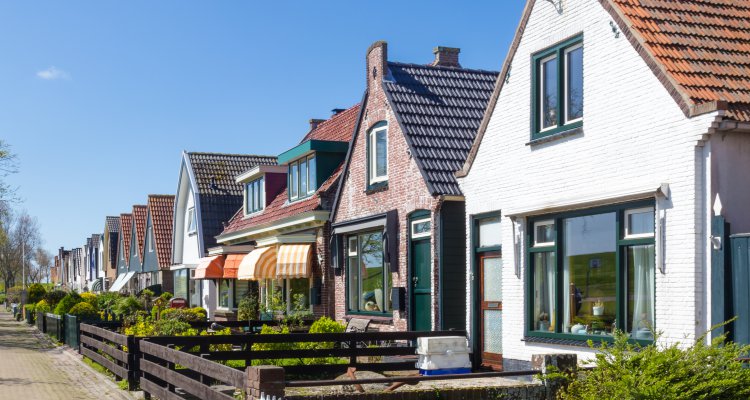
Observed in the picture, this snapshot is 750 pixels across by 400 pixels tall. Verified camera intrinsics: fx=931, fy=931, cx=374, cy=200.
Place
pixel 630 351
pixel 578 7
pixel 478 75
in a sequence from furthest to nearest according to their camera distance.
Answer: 1. pixel 478 75
2. pixel 578 7
3. pixel 630 351

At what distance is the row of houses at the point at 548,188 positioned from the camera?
11.3m

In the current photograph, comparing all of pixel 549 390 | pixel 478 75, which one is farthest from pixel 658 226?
pixel 478 75

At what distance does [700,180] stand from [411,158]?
840cm

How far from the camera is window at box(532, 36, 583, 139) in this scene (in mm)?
13695

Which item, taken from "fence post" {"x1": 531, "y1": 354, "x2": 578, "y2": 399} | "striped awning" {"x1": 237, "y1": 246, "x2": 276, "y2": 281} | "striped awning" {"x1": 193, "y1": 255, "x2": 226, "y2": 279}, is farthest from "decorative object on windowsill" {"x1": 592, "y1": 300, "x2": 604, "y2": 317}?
"striped awning" {"x1": 193, "y1": 255, "x2": 226, "y2": 279}

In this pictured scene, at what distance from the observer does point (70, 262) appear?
111250mm

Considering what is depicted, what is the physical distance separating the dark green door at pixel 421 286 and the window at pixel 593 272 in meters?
4.04

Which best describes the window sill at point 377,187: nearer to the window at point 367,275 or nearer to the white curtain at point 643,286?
the window at point 367,275

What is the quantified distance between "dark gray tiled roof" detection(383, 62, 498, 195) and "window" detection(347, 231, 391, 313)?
2727 millimetres

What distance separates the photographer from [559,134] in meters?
13.8

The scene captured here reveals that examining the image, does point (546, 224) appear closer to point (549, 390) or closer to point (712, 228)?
point (712, 228)

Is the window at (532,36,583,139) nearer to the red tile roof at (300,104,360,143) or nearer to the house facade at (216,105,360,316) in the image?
the house facade at (216,105,360,316)

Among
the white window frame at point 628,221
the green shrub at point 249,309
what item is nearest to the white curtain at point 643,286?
the white window frame at point 628,221

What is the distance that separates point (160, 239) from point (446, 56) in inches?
981
